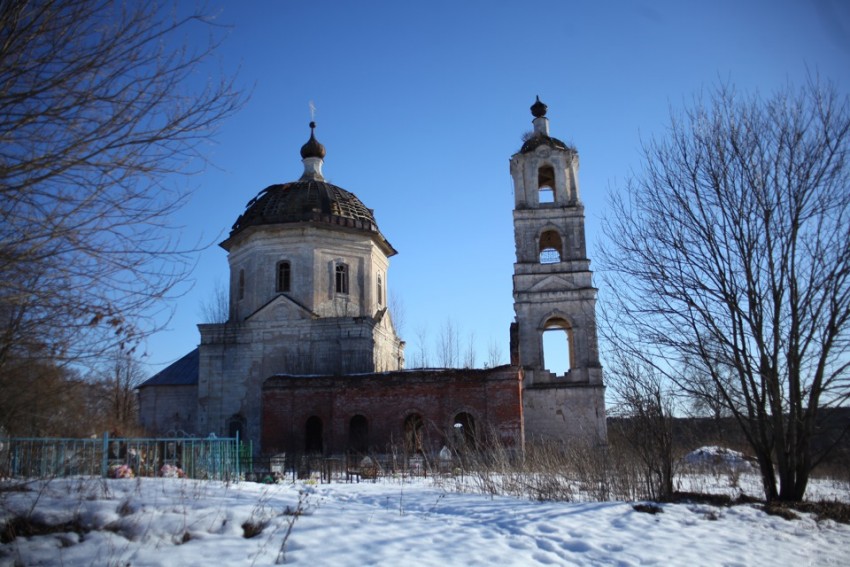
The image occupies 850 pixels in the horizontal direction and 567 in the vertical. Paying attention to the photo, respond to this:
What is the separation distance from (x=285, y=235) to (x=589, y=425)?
44.2ft

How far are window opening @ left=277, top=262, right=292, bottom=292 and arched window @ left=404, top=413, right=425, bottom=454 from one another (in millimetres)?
7466

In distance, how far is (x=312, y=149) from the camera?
96.1ft

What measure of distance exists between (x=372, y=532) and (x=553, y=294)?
19.5 metres

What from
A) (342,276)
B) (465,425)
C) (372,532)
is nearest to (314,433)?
(465,425)

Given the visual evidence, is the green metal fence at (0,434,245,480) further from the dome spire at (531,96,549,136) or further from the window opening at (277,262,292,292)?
the dome spire at (531,96,549,136)

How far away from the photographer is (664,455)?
10508 mm

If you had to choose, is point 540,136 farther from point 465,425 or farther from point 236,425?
point 236,425

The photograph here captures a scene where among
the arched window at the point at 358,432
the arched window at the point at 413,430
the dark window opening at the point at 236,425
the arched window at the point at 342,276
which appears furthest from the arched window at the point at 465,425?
the dark window opening at the point at 236,425

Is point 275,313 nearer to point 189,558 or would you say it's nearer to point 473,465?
point 473,465

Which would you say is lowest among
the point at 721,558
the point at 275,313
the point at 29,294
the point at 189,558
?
the point at 721,558

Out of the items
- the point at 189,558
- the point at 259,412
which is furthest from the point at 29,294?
the point at 259,412

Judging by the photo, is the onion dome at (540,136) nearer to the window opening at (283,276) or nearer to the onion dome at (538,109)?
the onion dome at (538,109)

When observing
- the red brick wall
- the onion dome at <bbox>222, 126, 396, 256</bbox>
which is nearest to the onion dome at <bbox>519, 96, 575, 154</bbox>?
the onion dome at <bbox>222, 126, 396, 256</bbox>

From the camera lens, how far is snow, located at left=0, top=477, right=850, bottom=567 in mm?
5570
